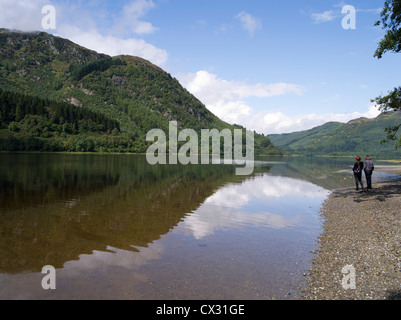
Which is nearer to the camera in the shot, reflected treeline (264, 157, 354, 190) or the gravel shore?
the gravel shore

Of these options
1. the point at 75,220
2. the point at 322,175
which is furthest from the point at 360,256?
the point at 322,175

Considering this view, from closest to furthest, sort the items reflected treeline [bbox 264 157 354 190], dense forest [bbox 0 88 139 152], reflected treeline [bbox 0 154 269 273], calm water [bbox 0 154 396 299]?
calm water [bbox 0 154 396 299] < reflected treeline [bbox 0 154 269 273] < reflected treeline [bbox 264 157 354 190] < dense forest [bbox 0 88 139 152]

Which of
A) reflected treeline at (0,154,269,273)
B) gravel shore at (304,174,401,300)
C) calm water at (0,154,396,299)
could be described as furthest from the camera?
reflected treeline at (0,154,269,273)

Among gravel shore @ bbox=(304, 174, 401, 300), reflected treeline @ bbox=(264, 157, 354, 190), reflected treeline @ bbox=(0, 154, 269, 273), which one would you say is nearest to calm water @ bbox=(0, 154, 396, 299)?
reflected treeline @ bbox=(0, 154, 269, 273)

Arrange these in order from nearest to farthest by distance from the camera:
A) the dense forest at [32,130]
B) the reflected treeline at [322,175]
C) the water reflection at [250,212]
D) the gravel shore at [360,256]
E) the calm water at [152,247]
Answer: the gravel shore at [360,256]
the calm water at [152,247]
the water reflection at [250,212]
the reflected treeline at [322,175]
the dense forest at [32,130]

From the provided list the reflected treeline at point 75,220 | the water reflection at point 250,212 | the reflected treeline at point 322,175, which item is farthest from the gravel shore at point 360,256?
the reflected treeline at point 322,175

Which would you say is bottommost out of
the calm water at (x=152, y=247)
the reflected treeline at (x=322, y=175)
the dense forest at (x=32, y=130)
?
the calm water at (x=152, y=247)

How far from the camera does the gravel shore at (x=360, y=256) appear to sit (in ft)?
32.9

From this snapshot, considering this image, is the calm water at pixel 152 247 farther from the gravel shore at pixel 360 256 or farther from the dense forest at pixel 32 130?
the dense forest at pixel 32 130

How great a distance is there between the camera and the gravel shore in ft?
32.9

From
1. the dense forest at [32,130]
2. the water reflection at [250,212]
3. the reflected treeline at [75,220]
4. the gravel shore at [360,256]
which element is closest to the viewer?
the gravel shore at [360,256]

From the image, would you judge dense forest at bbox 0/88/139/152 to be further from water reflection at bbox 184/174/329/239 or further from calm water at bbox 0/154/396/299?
water reflection at bbox 184/174/329/239
